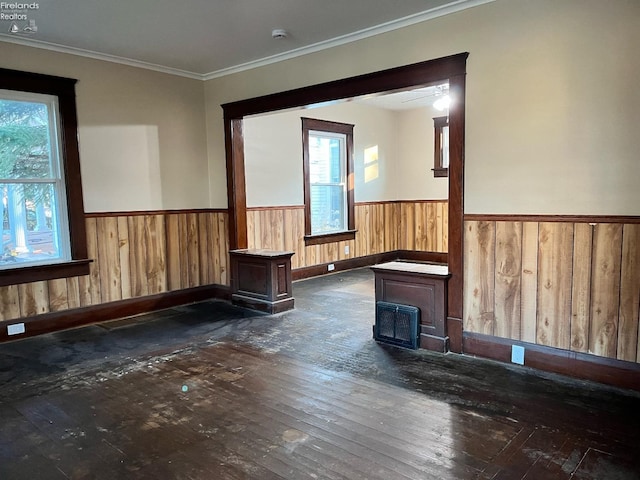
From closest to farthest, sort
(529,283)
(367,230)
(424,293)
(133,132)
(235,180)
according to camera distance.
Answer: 1. (529,283)
2. (424,293)
3. (133,132)
4. (235,180)
5. (367,230)

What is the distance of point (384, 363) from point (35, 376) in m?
2.66

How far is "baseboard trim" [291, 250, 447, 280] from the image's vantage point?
7070 millimetres

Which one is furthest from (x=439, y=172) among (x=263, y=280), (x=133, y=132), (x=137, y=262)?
(x=137, y=262)

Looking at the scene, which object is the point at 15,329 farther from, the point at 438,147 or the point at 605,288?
the point at 438,147

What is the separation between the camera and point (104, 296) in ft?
16.1

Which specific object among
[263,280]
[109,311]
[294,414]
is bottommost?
[294,414]

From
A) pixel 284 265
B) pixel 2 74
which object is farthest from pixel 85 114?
pixel 284 265

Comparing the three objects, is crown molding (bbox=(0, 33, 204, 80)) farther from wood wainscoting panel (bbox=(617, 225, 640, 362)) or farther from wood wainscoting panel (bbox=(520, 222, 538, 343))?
wood wainscoting panel (bbox=(617, 225, 640, 362))

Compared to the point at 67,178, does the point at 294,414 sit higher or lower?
lower

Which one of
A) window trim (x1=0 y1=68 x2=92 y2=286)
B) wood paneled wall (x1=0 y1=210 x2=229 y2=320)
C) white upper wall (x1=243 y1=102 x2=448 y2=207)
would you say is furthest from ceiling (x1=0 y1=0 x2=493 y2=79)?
wood paneled wall (x1=0 y1=210 x2=229 y2=320)

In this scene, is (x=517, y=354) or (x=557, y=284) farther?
(x=517, y=354)

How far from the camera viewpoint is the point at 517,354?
135 inches

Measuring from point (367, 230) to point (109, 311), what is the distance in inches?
179

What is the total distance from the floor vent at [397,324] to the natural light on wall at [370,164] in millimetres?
4338
